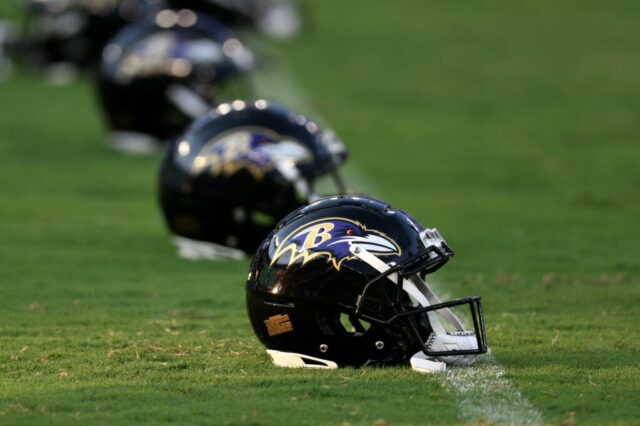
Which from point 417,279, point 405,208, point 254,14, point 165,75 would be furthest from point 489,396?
point 254,14

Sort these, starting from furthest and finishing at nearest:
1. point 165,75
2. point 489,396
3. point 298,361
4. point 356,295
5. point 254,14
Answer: point 254,14 → point 165,75 → point 298,361 → point 356,295 → point 489,396

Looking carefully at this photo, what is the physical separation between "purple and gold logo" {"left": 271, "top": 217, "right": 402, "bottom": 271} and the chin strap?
0.47 meters

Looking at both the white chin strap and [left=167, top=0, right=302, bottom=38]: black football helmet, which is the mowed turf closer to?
the white chin strap

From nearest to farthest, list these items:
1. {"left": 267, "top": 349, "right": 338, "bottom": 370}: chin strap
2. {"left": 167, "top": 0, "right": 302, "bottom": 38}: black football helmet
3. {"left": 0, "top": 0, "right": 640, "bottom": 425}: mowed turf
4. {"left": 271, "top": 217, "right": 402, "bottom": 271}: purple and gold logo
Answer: {"left": 0, "top": 0, "right": 640, "bottom": 425}: mowed turf → {"left": 271, "top": 217, "right": 402, "bottom": 271}: purple and gold logo → {"left": 267, "top": 349, "right": 338, "bottom": 370}: chin strap → {"left": 167, "top": 0, "right": 302, "bottom": 38}: black football helmet

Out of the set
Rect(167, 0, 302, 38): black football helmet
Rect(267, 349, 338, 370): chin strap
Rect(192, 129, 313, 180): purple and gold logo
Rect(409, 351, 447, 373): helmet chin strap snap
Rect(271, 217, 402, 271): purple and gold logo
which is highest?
Rect(167, 0, 302, 38): black football helmet

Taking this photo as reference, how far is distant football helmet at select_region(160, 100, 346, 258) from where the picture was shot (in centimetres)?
1055

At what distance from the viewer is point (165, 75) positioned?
16.2 metres

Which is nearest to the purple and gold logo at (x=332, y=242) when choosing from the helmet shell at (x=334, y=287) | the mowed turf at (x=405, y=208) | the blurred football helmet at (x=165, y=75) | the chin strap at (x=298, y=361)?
the helmet shell at (x=334, y=287)

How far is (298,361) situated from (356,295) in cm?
51

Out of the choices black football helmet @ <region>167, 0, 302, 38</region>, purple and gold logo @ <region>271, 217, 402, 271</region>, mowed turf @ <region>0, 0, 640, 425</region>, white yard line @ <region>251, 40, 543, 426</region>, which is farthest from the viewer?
black football helmet @ <region>167, 0, 302, 38</region>

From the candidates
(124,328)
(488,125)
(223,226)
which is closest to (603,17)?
(488,125)

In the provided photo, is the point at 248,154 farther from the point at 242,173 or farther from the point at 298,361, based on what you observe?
the point at 298,361

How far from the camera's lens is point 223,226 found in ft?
35.2

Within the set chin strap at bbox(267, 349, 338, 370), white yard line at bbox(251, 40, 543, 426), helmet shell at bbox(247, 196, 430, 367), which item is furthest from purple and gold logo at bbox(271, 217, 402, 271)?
white yard line at bbox(251, 40, 543, 426)
